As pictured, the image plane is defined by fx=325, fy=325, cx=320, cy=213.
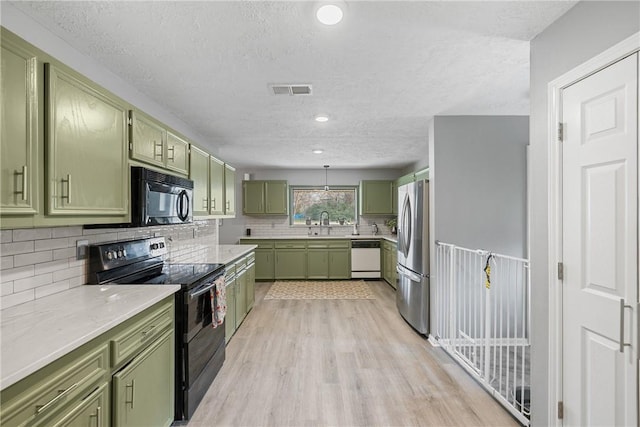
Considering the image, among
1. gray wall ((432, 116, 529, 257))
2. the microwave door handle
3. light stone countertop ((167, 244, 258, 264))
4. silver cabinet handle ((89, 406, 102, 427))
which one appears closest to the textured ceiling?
gray wall ((432, 116, 529, 257))

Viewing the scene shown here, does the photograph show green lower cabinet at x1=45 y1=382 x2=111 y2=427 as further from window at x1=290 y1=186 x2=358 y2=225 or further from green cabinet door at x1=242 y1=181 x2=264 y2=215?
window at x1=290 y1=186 x2=358 y2=225

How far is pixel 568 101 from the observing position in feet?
5.52

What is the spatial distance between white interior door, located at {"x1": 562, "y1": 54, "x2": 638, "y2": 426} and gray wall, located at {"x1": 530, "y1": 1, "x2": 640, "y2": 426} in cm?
14

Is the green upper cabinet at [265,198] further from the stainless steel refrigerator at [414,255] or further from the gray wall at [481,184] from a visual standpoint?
the gray wall at [481,184]

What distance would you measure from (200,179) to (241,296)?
60.2 inches

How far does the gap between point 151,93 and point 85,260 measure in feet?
4.87

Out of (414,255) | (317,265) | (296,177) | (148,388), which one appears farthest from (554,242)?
(296,177)

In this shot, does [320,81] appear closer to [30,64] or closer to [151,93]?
[151,93]

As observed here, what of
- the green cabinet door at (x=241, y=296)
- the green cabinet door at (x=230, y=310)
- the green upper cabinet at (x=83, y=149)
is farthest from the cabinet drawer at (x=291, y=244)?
the green upper cabinet at (x=83, y=149)

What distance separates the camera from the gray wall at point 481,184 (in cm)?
342

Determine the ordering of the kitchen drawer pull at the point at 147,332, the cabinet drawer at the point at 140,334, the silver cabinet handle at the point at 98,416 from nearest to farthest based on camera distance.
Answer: the silver cabinet handle at the point at 98,416 → the cabinet drawer at the point at 140,334 → the kitchen drawer pull at the point at 147,332

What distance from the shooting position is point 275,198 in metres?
7.00

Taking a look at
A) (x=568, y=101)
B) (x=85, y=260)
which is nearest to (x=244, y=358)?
(x=85, y=260)

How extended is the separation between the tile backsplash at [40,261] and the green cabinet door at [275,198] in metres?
4.62
